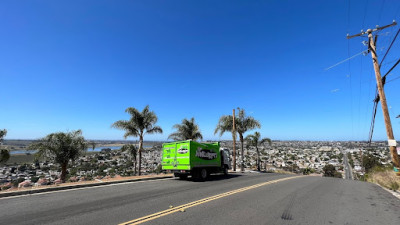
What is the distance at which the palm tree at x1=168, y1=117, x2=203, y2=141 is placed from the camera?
26.8 meters

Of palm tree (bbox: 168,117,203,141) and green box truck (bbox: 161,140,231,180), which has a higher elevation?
palm tree (bbox: 168,117,203,141)

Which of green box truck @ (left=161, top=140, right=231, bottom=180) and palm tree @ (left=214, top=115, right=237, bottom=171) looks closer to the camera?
green box truck @ (left=161, top=140, right=231, bottom=180)

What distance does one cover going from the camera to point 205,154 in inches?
616

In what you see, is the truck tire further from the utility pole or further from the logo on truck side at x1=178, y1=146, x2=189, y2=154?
the utility pole

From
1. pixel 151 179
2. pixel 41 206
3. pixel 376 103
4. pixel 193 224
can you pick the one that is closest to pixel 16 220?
pixel 41 206

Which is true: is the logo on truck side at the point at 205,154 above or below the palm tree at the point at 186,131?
below

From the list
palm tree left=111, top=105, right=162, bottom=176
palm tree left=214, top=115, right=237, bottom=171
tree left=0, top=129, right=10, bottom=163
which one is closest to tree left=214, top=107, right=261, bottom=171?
palm tree left=214, top=115, right=237, bottom=171

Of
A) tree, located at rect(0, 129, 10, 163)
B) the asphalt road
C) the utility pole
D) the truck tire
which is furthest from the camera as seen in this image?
the truck tire

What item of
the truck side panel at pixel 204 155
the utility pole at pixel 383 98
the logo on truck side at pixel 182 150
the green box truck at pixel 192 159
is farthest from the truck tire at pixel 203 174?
the utility pole at pixel 383 98

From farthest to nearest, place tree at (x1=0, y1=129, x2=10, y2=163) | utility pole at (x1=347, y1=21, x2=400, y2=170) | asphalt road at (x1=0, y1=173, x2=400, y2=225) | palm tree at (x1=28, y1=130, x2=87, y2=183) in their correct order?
palm tree at (x1=28, y1=130, x2=87, y2=183) < tree at (x1=0, y1=129, x2=10, y2=163) < utility pole at (x1=347, y1=21, x2=400, y2=170) < asphalt road at (x1=0, y1=173, x2=400, y2=225)

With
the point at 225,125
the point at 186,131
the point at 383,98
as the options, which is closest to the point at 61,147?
the point at 186,131

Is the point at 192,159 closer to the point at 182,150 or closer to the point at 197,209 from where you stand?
the point at 182,150

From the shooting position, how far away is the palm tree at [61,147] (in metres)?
15.7

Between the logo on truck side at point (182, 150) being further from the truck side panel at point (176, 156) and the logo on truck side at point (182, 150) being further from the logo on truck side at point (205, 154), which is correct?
the logo on truck side at point (205, 154)
